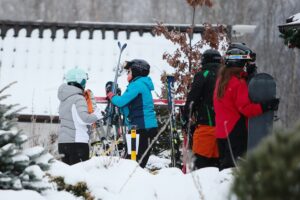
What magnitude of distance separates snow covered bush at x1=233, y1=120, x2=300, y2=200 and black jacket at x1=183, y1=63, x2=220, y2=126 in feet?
13.8

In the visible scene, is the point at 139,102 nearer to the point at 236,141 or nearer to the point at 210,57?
the point at 210,57

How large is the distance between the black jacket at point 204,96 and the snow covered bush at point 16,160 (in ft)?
7.10

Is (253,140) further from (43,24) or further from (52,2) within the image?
(52,2)

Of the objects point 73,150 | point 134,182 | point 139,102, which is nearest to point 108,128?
point 139,102

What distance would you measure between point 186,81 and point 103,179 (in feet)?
20.0

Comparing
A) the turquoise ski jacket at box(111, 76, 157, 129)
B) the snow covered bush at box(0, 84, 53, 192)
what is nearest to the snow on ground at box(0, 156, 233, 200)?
the snow covered bush at box(0, 84, 53, 192)

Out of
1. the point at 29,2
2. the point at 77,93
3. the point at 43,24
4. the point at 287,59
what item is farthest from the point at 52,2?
the point at 77,93

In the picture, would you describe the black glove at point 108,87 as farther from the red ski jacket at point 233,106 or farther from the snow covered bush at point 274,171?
the snow covered bush at point 274,171

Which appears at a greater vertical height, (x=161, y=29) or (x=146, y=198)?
(x=161, y=29)

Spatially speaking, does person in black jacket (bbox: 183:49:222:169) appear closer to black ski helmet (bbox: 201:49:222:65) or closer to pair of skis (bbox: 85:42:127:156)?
black ski helmet (bbox: 201:49:222:65)

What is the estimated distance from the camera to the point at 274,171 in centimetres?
253

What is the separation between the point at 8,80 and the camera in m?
18.2

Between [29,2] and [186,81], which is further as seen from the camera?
[29,2]

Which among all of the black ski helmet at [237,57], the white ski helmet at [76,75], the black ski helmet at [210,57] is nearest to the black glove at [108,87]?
the white ski helmet at [76,75]
